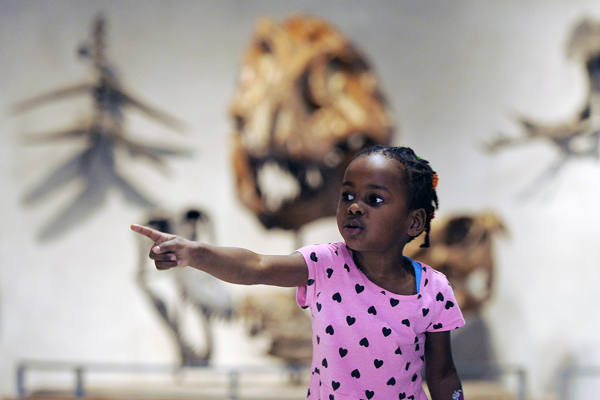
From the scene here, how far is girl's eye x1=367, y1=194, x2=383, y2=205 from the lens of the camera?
0.98 m

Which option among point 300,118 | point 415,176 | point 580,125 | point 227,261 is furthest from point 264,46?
point 227,261

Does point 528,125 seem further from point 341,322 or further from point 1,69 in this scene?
point 1,69

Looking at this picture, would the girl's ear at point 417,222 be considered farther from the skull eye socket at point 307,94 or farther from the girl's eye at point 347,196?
the skull eye socket at point 307,94

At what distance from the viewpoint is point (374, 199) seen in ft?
3.21

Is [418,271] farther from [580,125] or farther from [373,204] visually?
[580,125]

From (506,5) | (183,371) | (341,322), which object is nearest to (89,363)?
(183,371)

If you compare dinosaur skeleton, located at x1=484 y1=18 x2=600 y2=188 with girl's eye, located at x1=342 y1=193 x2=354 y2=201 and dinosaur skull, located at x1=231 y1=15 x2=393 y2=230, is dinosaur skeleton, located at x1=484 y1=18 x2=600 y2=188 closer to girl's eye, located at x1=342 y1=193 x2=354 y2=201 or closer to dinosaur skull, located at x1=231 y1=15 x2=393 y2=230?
dinosaur skull, located at x1=231 y1=15 x2=393 y2=230

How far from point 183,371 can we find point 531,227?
1993 mm

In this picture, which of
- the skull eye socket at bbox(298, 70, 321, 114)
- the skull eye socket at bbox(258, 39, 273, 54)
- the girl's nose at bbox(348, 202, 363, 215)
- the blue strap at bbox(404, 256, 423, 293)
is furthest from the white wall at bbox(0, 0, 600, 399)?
the girl's nose at bbox(348, 202, 363, 215)

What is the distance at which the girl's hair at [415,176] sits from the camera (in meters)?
1.00

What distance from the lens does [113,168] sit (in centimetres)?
309

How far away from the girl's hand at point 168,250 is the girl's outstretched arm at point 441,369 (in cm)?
49

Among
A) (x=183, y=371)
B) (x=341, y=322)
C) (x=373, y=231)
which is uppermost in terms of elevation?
(x=373, y=231)

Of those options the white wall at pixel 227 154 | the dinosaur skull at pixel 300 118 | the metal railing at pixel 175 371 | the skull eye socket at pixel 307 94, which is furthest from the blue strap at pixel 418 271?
the white wall at pixel 227 154
